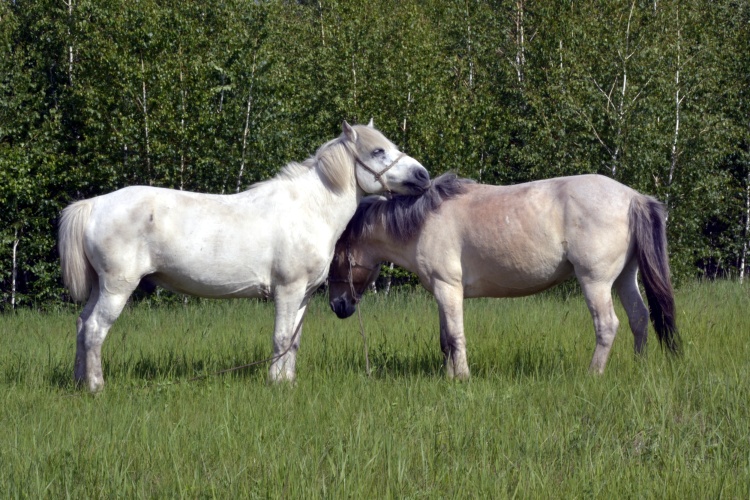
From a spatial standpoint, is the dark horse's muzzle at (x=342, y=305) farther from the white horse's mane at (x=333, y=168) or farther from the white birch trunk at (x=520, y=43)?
the white birch trunk at (x=520, y=43)

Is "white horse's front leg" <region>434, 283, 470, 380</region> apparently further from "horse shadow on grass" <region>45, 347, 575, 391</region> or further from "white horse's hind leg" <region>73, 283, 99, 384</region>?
"white horse's hind leg" <region>73, 283, 99, 384</region>

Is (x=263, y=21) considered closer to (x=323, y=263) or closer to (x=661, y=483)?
(x=323, y=263)

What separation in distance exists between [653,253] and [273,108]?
12.0 meters

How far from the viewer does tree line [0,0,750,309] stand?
16906mm

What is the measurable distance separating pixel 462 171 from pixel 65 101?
9.18 m

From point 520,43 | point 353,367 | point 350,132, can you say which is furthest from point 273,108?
point 350,132

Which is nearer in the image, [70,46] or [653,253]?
[653,253]

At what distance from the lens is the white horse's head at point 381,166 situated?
7164 mm

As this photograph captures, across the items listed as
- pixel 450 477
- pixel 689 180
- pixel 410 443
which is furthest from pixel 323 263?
pixel 689 180

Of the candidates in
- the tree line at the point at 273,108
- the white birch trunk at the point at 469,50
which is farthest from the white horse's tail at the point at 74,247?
the white birch trunk at the point at 469,50

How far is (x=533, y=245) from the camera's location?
23.0ft

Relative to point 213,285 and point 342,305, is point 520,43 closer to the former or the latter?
point 342,305

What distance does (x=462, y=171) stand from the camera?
768 inches

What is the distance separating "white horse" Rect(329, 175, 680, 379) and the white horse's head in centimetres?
25
